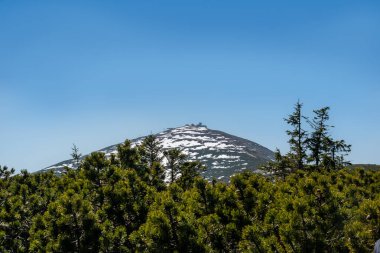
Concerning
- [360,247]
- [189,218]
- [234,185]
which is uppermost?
[234,185]

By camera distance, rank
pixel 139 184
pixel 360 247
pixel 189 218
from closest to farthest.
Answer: pixel 360 247, pixel 189 218, pixel 139 184

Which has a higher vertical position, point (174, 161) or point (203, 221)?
point (174, 161)

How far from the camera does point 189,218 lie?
43.8ft

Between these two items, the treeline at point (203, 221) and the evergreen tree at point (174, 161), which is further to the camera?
the evergreen tree at point (174, 161)

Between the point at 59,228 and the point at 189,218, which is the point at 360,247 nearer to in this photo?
the point at 189,218

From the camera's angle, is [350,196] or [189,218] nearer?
[189,218]

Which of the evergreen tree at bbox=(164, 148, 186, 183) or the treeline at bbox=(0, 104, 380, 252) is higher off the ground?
the evergreen tree at bbox=(164, 148, 186, 183)

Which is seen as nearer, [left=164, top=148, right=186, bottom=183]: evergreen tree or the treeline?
the treeline

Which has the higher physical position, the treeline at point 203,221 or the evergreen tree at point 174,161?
the evergreen tree at point 174,161

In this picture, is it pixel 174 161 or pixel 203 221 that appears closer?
pixel 203 221

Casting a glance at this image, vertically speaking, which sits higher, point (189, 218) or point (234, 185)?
point (234, 185)

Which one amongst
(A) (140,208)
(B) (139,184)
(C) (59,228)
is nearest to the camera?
(C) (59,228)

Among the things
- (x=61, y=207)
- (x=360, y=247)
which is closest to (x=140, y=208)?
(x=61, y=207)

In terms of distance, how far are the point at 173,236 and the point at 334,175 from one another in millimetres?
19175
